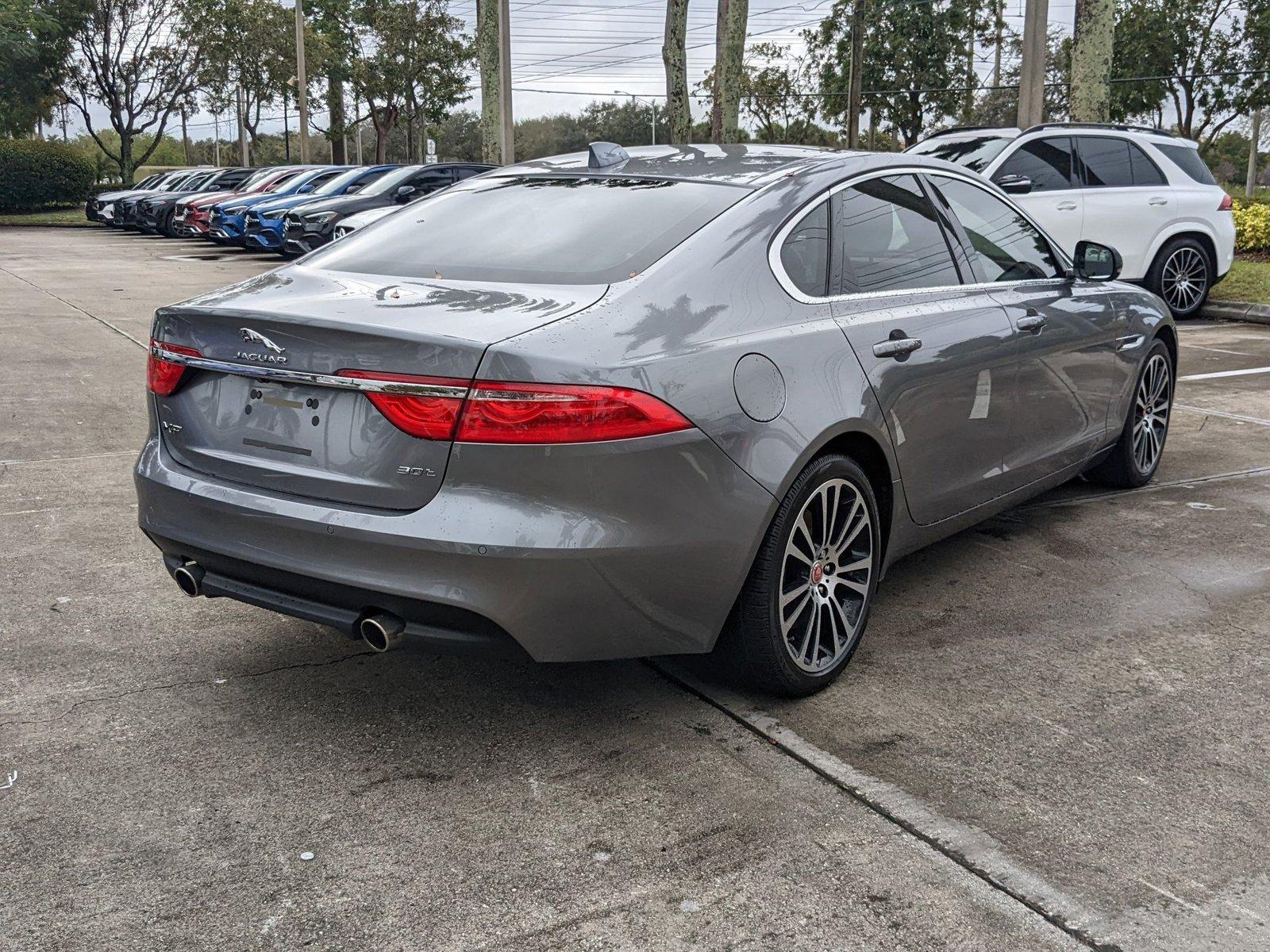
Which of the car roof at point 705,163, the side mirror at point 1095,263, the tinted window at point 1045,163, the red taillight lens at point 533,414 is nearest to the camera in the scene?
the red taillight lens at point 533,414

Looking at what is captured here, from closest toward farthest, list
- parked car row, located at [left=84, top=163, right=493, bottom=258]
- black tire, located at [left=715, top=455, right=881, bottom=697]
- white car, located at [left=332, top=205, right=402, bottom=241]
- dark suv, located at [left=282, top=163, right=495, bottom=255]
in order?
black tire, located at [left=715, top=455, right=881, bottom=697] < white car, located at [left=332, top=205, right=402, bottom=241] < dark suv, located at [left=282, top=163, right=495, bottom=255] < parked car row, located at [left=84, top=163, right=493, bottom=258]

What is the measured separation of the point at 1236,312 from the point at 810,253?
11.5 m

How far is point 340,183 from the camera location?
22906 mm

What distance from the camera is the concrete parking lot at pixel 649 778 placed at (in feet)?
9.12

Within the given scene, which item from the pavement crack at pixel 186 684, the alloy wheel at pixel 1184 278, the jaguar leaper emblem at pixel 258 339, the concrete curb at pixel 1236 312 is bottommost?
the pavement crack at pixel 186 684

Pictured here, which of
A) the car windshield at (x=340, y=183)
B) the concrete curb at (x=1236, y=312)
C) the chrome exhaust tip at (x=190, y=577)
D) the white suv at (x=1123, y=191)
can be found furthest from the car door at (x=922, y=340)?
the car windshield at (x=340, y=183)

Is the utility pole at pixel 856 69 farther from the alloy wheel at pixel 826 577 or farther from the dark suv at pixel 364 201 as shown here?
the alloy wheel at pixel 826 577

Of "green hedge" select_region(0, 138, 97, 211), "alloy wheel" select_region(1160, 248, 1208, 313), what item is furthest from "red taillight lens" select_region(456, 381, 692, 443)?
"green hedge" select_region(0, 138, 97, 211)

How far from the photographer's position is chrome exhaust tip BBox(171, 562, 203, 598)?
3672 millimetres

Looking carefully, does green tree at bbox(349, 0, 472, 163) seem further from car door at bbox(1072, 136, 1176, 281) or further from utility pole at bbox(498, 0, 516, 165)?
car door at bbox(1072, 136, 1176, 281)

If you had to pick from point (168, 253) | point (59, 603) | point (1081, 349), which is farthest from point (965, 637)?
point (168, 253)

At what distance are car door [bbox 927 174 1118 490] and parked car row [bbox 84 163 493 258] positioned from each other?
9948 mm

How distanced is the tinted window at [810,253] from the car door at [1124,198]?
9.26 meters

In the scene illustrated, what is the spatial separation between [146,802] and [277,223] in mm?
20780
